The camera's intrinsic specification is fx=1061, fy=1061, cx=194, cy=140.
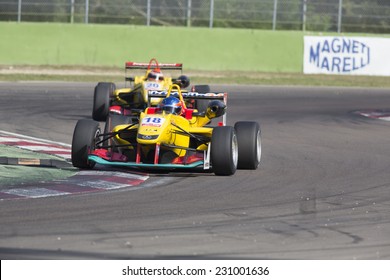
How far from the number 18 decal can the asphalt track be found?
26.1 inches

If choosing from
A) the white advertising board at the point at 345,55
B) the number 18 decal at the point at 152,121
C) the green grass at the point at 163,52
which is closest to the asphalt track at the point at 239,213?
the number 18 decal at the point at 152,121

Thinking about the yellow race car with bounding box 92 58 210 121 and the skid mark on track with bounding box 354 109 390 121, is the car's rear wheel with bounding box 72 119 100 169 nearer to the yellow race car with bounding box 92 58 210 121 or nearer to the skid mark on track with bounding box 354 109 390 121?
the yellow race car with bounding box 92 58 210 121

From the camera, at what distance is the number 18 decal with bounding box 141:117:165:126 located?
13344 mm

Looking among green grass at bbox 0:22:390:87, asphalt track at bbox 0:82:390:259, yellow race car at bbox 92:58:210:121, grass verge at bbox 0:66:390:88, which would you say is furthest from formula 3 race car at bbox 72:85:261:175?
green grass at bbox 0:22:390:87

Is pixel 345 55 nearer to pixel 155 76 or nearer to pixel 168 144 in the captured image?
pixel 155 76

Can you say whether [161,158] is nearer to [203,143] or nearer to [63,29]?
[203,143]

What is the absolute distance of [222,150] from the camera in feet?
43.4

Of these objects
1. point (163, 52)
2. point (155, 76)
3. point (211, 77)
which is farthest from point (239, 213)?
point (163, 52)

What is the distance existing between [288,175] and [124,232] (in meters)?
4.82

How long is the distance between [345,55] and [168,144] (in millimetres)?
21081

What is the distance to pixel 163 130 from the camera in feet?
43.7

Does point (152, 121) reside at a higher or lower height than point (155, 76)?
lower

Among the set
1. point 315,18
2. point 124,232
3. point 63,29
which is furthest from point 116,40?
point 124,232

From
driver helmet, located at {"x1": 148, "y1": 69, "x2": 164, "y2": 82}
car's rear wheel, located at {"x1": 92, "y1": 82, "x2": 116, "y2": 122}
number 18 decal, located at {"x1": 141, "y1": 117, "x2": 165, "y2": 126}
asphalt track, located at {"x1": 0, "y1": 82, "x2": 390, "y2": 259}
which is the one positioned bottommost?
asphalt track, located at {"x1": 0, "y1": 82, "x2": 390, "y2": 259}
